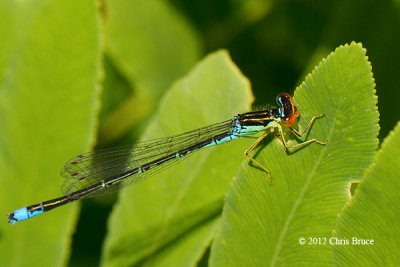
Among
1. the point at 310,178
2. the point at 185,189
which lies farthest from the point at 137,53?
the point at 310,178

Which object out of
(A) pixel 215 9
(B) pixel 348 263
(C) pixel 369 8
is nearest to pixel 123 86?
(A) pixel 215 9

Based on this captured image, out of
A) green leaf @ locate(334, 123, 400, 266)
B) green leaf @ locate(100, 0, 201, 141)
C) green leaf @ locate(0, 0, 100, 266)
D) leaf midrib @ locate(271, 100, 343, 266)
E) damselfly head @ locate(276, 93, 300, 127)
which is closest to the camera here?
green leaf @ locate(334, 123, 400, 266)

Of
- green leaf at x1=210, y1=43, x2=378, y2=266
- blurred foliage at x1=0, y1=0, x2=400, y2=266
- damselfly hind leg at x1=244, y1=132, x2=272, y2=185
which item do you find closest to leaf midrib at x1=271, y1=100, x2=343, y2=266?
green leaf at x1=210, y1=43, x2=378, y2=266

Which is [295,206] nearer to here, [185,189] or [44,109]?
[185,189]

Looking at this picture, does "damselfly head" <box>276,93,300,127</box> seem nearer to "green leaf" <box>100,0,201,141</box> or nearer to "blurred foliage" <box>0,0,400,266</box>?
"blurred foliage" <box>0,0,400,266</box>

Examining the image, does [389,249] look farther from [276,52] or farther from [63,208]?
[276,52]

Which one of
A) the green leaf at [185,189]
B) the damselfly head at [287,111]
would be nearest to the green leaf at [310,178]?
the damselfly head at [287,111]

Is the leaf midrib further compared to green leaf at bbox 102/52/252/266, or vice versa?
green leaf at bbox 102/52/252/266
